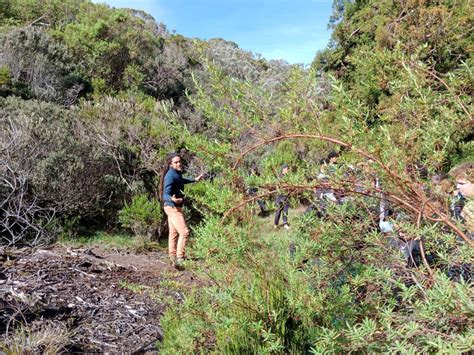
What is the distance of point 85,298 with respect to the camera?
472cm

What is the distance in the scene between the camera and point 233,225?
7.79ft

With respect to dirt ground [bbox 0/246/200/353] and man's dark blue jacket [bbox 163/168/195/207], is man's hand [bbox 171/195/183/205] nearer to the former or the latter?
man's dark blue jacket [bbox 163/168/195/207]

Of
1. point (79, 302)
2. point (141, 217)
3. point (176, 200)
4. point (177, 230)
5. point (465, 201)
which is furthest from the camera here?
point (141, 217)

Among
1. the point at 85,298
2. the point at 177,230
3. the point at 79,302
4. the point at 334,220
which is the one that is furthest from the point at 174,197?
the point at 334,220

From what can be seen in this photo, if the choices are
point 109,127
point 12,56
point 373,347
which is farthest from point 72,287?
point 12,56

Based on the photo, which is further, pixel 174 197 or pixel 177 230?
pixel 177 230

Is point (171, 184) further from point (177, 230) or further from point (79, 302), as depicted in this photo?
point (79, 302)

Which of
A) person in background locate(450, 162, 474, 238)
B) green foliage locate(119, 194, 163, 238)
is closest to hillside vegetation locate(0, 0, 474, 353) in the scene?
person in background locate(450, 162, 474, 238)

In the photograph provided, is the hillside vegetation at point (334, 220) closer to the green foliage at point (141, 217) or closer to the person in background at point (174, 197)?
the person in background at point (174, 197)

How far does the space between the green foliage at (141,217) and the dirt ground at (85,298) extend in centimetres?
163

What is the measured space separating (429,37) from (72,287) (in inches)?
498

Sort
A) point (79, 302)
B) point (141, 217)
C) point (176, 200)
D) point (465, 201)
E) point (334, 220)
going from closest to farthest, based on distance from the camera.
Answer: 1. point (465, 201)
2. point (334, 220)
3. point (79, 302)
4. point (176, 200)
5. point (141, 217)

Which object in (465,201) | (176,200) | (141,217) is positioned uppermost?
(465,201)

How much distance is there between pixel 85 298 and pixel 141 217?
10.9 ft
